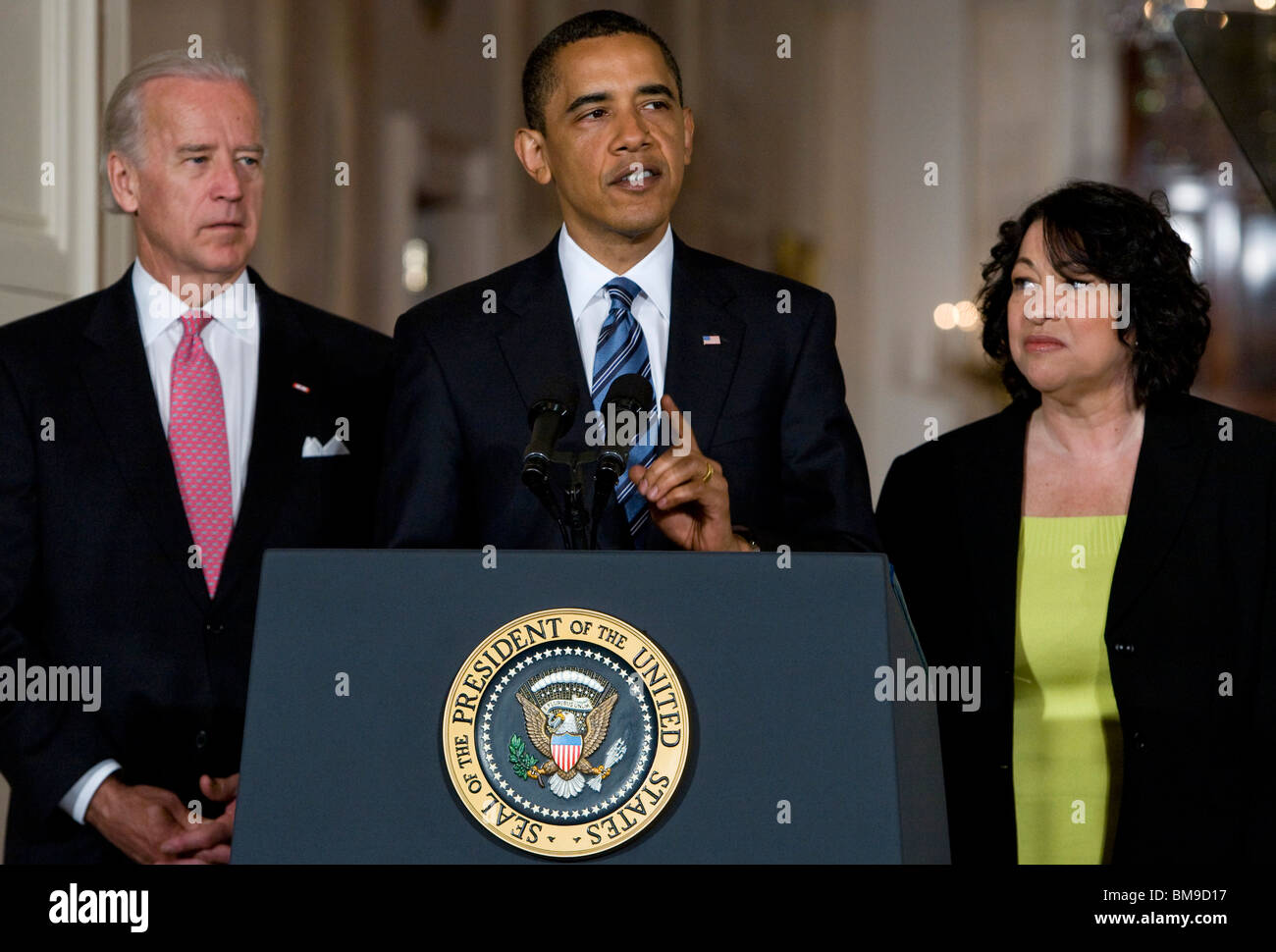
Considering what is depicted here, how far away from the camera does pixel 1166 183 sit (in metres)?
6.53

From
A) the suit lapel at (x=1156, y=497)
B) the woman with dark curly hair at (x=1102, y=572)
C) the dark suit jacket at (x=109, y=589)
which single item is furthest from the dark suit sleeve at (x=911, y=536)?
the dark suit jacket at (x=109, y=589)

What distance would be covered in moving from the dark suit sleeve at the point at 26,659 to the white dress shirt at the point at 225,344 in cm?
20

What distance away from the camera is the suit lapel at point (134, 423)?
216cm

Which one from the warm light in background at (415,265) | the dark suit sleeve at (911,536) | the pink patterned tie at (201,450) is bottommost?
the dark suit sleeve at (911,536)

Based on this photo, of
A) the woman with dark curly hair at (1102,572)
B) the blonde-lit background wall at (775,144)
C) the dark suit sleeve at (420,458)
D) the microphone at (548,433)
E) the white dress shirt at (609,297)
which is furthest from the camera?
the blonde-lit background wall at (775,144)

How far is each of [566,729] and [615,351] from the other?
29.8 inches

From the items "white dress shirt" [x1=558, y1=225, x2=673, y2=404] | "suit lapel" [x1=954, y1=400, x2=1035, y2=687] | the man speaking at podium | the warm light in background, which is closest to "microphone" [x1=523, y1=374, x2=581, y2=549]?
the man speaking at podium

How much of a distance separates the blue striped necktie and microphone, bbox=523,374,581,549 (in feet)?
1.20

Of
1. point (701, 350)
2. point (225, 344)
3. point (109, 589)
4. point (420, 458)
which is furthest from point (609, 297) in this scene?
point (109, 589)

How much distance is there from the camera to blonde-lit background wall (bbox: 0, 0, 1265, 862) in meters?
5.85

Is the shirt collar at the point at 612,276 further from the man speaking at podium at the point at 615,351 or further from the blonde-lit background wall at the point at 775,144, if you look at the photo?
the blonde-lit background wall at the point at 775,144

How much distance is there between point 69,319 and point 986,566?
4.62 ft

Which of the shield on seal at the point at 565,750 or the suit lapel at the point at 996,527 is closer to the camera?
the shield on seal at the point at 565,750
